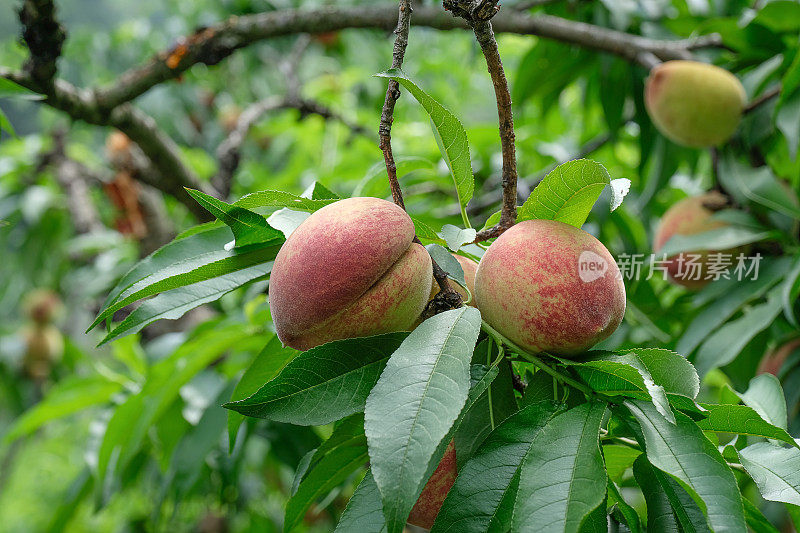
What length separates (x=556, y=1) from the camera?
58.0 inches

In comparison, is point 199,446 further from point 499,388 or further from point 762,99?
point 762,99

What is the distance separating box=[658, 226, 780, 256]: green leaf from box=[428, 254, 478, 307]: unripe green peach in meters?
0.53

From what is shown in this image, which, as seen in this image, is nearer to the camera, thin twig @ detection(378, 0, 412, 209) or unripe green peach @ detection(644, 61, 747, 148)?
thin twig @ detection(378, 0, 412, 209)

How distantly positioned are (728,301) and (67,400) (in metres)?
1.07

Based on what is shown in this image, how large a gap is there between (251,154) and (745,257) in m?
2.26

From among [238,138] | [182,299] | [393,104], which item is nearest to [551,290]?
[393,104]

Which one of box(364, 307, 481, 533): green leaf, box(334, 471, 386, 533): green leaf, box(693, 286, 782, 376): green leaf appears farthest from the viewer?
box(693, 286, 782, 376): green leaf

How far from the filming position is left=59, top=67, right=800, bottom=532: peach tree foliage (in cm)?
43

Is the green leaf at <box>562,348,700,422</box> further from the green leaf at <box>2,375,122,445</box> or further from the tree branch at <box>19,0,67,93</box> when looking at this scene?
the green leaf at <box>2,375,122,445</box>

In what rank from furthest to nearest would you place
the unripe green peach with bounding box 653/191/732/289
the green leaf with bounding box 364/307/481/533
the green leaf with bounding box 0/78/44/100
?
the unripe green peach with bounding box 653/191/732/289 < the green leaf with bounding box 0/78/44/100 < the green leaf with bounding box 364/307/481/533

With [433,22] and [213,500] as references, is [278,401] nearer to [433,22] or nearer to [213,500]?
[433,22]

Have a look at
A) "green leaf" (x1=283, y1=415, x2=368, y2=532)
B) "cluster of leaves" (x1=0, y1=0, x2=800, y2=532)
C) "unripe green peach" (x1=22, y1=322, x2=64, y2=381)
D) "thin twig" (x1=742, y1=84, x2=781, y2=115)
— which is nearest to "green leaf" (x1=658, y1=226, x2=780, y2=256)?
"cluster of leaves" (x1=0, y1=0, x2=800, y2=532)

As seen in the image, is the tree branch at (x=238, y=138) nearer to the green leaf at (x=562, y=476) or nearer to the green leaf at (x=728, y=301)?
Result: the green leaf at (x=728, y=301)

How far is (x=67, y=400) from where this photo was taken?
3.87 ft
